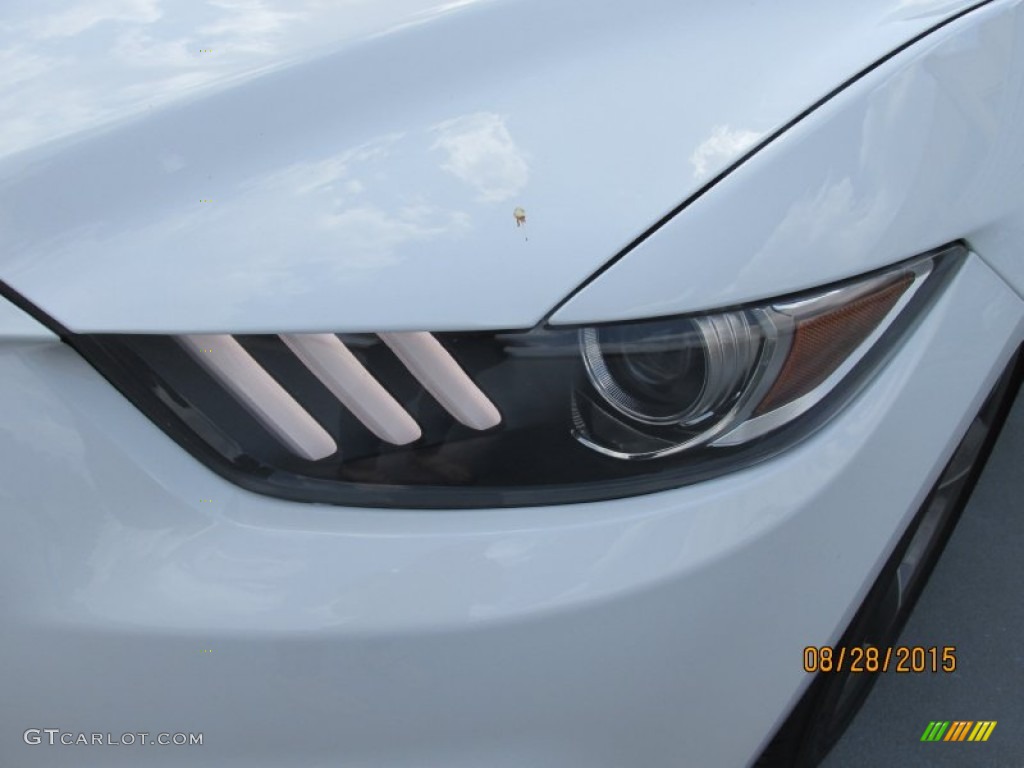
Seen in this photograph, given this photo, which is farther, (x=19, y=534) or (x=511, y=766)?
(x=511, y=766)

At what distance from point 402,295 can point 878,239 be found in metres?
0.54

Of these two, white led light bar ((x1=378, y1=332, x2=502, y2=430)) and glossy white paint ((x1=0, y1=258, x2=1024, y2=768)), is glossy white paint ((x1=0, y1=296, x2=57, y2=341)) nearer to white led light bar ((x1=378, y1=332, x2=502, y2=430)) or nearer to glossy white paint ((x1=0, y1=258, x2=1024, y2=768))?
glossy white paint ((x1=0, y1=258, x2=1024, y2=768))

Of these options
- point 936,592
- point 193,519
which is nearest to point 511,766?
point 193,519

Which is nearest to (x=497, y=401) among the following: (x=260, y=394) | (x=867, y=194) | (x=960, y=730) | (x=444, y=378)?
(x=444, y=378)

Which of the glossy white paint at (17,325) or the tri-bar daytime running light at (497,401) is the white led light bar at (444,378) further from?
the glossy white paint at (17,325)

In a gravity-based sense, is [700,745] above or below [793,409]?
below

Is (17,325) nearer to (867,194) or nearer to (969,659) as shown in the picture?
(867,194)

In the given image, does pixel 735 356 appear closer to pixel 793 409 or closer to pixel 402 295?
pixel 793 409

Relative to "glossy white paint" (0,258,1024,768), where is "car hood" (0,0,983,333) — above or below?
above

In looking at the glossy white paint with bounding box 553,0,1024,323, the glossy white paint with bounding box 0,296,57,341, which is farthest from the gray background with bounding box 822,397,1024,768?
the glossy white paint with bounding box 0,296,57,341

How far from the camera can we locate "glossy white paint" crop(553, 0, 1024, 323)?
1.09m

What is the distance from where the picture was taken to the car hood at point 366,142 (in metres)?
1.05

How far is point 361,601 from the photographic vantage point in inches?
41.9

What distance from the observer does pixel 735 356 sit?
45.1 inches
